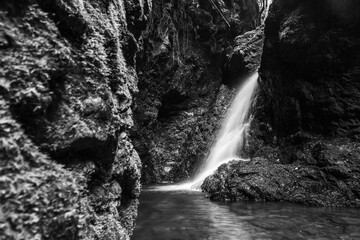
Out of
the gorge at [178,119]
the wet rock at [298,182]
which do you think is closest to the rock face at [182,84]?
the gorge at [178,119]

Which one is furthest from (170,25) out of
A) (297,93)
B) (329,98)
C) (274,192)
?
(274,192)

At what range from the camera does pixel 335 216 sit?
7812 mm

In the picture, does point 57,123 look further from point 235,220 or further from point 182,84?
point 182,84

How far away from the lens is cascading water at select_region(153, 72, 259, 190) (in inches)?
662

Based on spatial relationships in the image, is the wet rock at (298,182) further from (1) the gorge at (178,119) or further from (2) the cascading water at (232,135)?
(2) the cascading water at (232,135)

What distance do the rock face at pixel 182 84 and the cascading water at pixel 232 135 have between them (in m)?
1.16

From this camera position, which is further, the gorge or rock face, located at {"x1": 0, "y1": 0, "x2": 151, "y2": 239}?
the gorge

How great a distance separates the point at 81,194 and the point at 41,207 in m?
A: 0.70

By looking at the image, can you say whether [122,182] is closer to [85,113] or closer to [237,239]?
[85,113]

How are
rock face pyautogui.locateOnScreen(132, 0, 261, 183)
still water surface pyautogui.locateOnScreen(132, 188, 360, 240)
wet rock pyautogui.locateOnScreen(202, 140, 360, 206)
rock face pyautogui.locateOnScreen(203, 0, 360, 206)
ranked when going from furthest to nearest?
rock face pyautogui.locateOnScreen(132, 0, 261, 183) → rock face pyautogui.locateOnScreen(203, 0, 360, 206) → wet rock pyautogui.locateOnScreen(202, 140, 360, 206) → still water surface pyautogui.locateOnScreen(132, 188, 360, 240)

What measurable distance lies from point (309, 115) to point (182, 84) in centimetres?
1023

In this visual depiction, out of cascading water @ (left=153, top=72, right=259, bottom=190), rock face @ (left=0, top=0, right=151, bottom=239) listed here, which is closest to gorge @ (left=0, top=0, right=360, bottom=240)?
rock face @ (left=0, top=0, right=151, bottom=239)

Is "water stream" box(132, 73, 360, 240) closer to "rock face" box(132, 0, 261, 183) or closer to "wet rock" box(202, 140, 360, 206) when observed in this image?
"wet rock" box(202, 140, 360, 206)

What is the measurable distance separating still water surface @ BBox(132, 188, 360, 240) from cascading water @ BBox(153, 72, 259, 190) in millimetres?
5589
